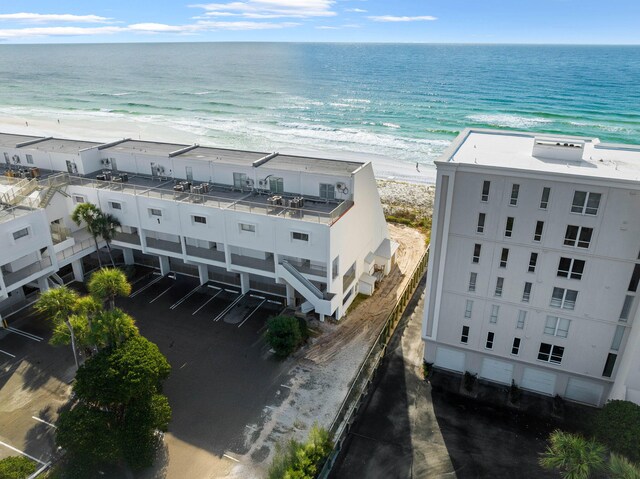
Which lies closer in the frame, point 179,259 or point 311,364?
point 311,364

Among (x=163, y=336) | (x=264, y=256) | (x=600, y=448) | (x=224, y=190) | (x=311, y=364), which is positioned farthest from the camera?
(x=224, y=190)

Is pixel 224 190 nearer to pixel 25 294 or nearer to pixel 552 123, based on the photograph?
pixel 25 294

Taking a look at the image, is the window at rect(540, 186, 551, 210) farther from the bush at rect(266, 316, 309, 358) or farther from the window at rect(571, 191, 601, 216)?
the bush at rect(266, 316, 309, 358)

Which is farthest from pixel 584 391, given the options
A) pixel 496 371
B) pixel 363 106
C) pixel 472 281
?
pixel 363 106

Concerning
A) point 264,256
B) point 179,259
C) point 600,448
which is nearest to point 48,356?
point 179,259

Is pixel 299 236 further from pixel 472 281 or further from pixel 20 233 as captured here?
pixel 20 233

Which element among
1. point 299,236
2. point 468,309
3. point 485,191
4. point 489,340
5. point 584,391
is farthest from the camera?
point 299,236
